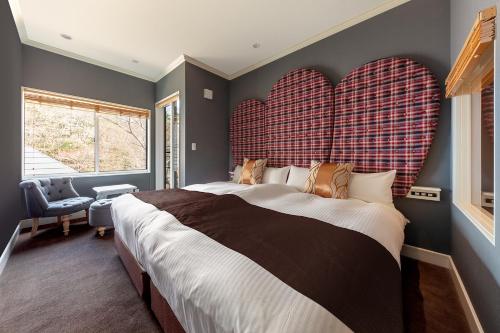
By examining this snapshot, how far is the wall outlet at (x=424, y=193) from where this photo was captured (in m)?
1.86

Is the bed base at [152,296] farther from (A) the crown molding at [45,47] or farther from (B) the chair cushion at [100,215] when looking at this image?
(A) the crown molding at [45,47]

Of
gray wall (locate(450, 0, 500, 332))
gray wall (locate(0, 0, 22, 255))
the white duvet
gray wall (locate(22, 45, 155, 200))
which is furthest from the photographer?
gray wall (locate(22, 45, 155, 200))

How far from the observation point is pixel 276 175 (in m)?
2.83

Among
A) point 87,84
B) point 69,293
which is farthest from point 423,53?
point 87,84

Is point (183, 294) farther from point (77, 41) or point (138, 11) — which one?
point (77, 41)

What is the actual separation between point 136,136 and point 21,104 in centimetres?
160

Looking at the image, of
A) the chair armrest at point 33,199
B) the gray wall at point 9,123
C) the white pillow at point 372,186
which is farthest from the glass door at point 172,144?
the white pillow at point 372,186

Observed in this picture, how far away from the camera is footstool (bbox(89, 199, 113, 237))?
252cm

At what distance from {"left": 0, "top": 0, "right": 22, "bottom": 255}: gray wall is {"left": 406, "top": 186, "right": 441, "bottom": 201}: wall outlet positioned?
4139 mm

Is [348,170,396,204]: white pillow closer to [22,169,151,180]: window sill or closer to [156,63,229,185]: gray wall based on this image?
[156,63,229,185]: gray wall

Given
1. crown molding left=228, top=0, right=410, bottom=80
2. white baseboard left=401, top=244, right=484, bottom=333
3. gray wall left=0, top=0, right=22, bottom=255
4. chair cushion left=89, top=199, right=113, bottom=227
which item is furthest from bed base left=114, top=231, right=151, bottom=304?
crown molding left=228, top=0, right=410, bottom=80

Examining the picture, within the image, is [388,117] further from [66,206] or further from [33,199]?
[33,199]

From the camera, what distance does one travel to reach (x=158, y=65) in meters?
3.50

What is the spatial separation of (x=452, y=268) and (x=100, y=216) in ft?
12.8
